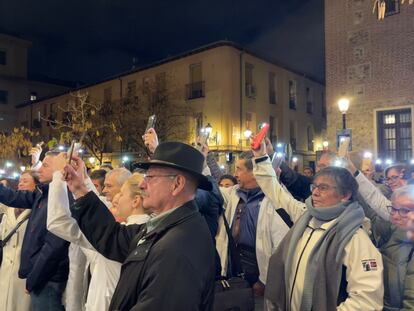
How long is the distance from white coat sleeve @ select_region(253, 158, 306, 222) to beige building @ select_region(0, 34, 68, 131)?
43.1m

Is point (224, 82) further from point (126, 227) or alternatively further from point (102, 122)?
point (126, 227)

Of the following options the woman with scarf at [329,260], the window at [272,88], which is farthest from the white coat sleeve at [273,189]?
the window at [272,88]

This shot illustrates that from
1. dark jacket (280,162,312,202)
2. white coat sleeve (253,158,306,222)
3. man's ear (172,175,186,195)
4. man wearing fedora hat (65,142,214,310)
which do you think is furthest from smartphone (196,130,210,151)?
man's ear (172,175,186,195)

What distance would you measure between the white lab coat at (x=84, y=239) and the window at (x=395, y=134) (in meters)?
14.1

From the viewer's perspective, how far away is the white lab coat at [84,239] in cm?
283

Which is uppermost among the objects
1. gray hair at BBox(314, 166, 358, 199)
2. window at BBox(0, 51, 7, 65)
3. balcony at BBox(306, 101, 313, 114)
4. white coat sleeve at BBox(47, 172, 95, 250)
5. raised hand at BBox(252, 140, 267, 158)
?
window at BBox(0, 51, 7, 65)

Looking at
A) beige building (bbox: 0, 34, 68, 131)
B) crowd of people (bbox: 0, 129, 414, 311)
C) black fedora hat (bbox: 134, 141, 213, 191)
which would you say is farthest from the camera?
beige building (bbox: 0, 34, 68, 131)

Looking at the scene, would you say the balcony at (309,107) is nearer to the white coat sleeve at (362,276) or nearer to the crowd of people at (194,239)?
the crowd of people at (194,239)

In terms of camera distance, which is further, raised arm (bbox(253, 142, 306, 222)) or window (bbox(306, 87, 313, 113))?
window (bbox(306, 87, 313, 113))

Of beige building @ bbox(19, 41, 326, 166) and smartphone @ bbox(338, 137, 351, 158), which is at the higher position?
beige building @ bbox(19, 41, 326, 166)

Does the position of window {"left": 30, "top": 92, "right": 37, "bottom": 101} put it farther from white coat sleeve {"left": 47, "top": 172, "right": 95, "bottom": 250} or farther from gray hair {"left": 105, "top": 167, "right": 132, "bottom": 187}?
white coat sleeve {"left": 47, "top": 172, "right": 95, "bottom": 250}

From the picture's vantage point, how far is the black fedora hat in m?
2.37

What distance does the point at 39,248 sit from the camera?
4.33 metres

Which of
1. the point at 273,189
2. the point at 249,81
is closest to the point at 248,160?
the point at 273,189
